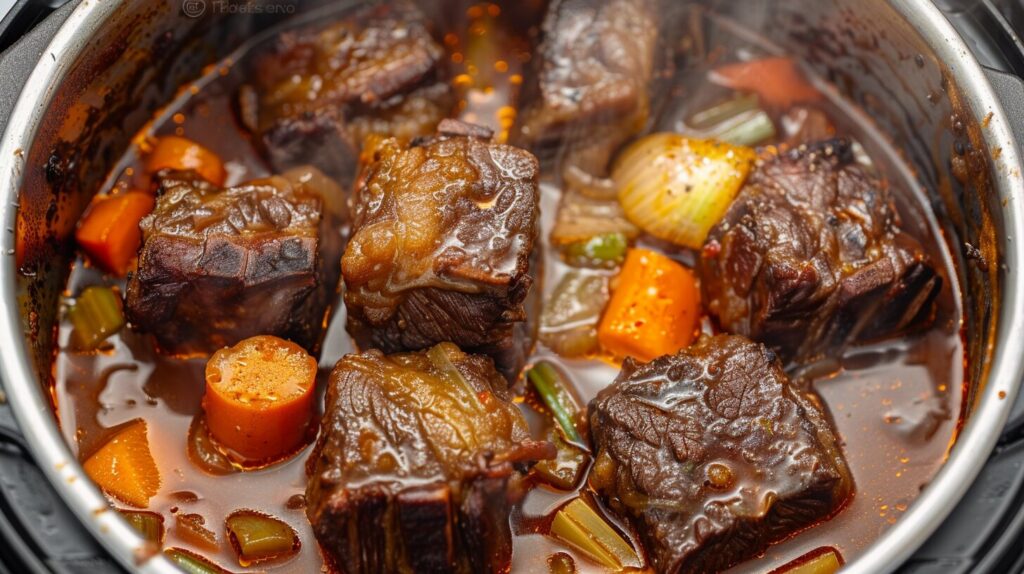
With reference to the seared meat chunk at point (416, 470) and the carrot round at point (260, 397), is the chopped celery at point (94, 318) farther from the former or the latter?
the seared meat chunk at point (416, 470)

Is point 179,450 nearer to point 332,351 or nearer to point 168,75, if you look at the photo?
point 332,351

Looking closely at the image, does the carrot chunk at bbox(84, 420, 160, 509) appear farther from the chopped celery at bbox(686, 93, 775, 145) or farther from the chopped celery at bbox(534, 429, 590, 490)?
the chopped celery at bbox(686, 93, 775, 145)

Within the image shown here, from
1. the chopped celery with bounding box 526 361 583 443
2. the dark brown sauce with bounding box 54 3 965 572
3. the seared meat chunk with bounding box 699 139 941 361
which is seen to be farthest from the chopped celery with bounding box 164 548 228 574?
the seared meat chunk with bounding box 699 139 941 361

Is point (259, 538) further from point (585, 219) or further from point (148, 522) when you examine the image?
point (585, 219)

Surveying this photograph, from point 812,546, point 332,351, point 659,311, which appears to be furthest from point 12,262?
point 812,546

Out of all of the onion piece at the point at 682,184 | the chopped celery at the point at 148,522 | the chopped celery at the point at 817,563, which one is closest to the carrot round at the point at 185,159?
the chopped celery at the point at 148,522
